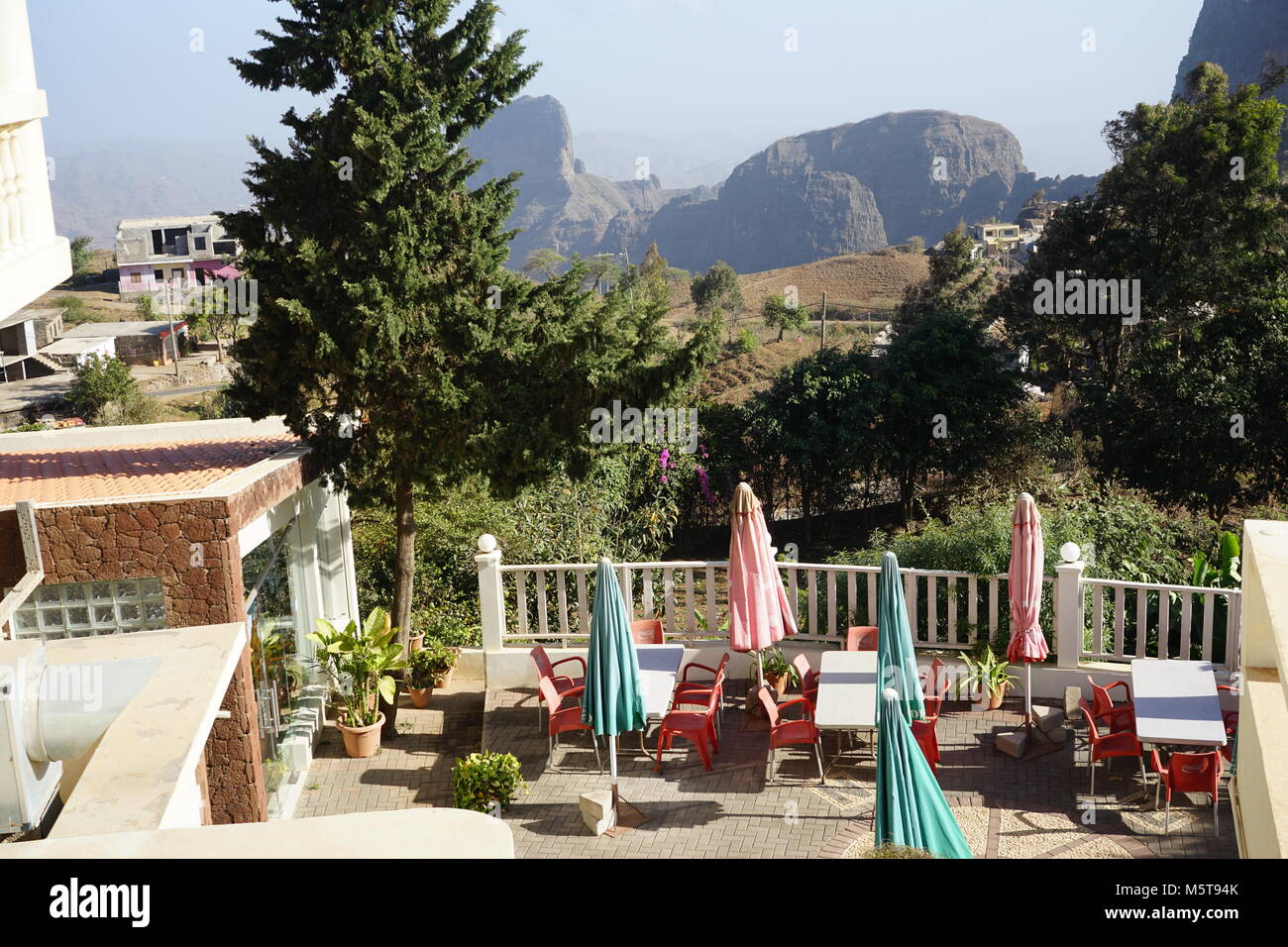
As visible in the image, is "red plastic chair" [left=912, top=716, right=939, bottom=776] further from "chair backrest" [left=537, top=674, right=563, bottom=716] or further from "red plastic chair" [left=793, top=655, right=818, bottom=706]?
"chair backrest" [left=537, top=674, right=563, bottom=716]

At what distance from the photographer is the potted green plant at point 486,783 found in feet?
29.0

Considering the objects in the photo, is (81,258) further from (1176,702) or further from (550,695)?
(1176,702)

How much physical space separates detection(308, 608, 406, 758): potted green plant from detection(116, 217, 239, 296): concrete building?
80.3m

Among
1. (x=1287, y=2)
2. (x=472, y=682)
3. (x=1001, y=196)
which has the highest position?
(x=1287, y=2)

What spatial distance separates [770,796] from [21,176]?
682 centimetres

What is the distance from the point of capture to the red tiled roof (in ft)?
30.3

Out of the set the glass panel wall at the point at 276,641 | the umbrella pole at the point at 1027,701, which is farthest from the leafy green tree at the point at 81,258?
the umbrella pole at the point at 1027,701

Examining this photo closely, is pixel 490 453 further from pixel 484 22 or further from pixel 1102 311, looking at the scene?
pixel 1102 311

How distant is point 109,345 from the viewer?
61.2 m

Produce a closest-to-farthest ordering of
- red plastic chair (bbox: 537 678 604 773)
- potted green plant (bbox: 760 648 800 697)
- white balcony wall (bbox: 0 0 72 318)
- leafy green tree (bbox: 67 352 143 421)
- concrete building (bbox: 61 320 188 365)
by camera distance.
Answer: white balcony wall (bbox: 0 0 72 318)
red plastic chair (bbox: 537 678 604 773)
potted green plant (bbox: 760 648 800 697)
leafy green tree (bbox: 67 352 143 421)
concrete building (bbox: 61 320 188 365)

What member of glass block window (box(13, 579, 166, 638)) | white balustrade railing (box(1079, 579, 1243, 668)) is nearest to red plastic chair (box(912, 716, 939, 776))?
white balustrade railing (box(1079, 579, 1243, 668))

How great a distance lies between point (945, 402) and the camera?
2336 cm

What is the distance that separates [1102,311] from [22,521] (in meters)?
23.3
